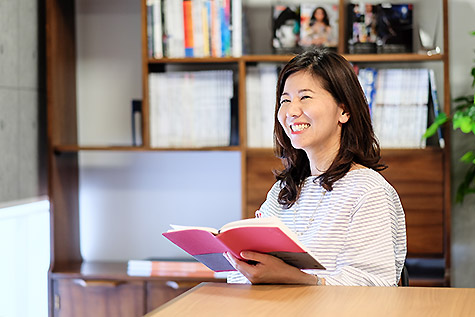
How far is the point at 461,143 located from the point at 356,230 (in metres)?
1.74

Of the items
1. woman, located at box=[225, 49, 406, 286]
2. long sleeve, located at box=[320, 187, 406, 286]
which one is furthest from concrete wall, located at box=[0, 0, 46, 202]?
long sleeve, located at box=[320, 187, 406, 286]

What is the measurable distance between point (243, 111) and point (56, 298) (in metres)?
1.24

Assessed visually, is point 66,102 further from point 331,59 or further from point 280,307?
point 280,307

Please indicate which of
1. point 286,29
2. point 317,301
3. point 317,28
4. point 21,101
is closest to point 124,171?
point 21,101

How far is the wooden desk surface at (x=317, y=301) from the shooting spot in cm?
128

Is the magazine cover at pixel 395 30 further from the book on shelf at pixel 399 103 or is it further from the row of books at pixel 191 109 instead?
the row of books at pixel 191 109

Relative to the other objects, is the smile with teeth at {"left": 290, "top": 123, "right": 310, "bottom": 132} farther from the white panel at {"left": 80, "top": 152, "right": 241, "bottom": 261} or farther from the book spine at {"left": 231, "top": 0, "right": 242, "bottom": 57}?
the white panel at {"left": 80, "top": 152, "right": 241, "bottom": 261}

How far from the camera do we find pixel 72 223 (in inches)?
130

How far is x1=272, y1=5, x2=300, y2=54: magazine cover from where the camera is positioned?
3.01 metres

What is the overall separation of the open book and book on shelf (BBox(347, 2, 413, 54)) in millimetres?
1644

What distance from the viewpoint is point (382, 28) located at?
2961 mm

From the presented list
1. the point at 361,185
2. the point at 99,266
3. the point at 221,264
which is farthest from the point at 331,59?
the point at 99,266

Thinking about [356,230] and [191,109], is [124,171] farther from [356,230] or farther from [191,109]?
[356,230]

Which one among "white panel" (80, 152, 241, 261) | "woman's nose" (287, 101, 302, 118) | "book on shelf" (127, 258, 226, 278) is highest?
"woman's nose" (287, 101, 302, 118)
